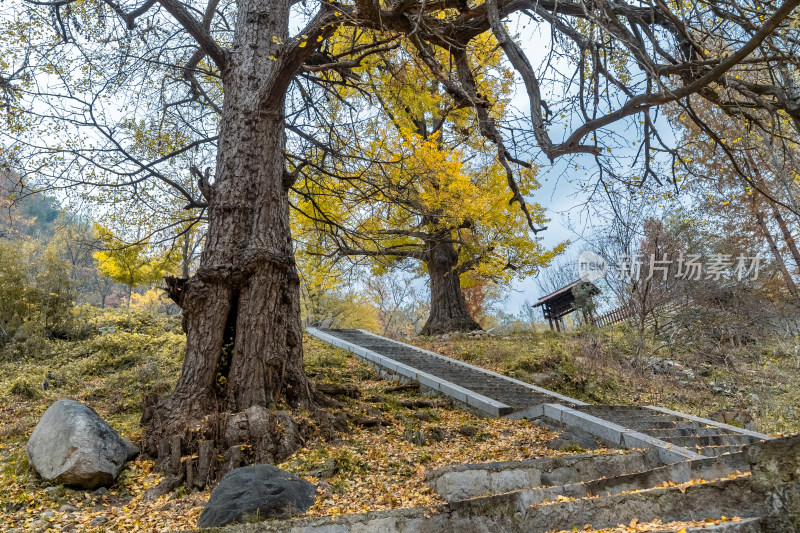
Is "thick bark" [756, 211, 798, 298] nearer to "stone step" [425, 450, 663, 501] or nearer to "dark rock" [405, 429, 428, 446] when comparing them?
"stone step" [425, 450, 663, 501]

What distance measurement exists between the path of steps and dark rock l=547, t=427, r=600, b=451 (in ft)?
0.84

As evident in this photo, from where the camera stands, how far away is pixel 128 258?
31.6 feet

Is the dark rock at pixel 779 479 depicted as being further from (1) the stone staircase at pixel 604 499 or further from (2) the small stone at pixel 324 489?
(2) the small stone at pixel 324 489

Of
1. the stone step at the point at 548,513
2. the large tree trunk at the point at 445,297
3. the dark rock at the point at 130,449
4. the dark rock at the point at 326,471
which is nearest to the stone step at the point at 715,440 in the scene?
the stone step at the point at 548,513

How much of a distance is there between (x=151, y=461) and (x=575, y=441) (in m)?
4.54

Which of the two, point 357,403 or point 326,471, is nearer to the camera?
point 326,471

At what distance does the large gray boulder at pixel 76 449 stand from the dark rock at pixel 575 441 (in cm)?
444

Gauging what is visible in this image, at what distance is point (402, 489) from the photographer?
4066mm

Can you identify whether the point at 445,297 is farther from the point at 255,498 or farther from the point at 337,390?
the point at 255,498

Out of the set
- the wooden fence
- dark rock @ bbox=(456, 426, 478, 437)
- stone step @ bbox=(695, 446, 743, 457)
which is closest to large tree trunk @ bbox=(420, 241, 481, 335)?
the wooden fence

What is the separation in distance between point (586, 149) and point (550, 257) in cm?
910

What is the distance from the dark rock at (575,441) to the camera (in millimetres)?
5422

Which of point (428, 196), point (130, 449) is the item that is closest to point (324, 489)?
point (130, 449)

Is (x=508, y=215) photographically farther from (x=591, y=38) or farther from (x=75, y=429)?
(x=75, y=429)
